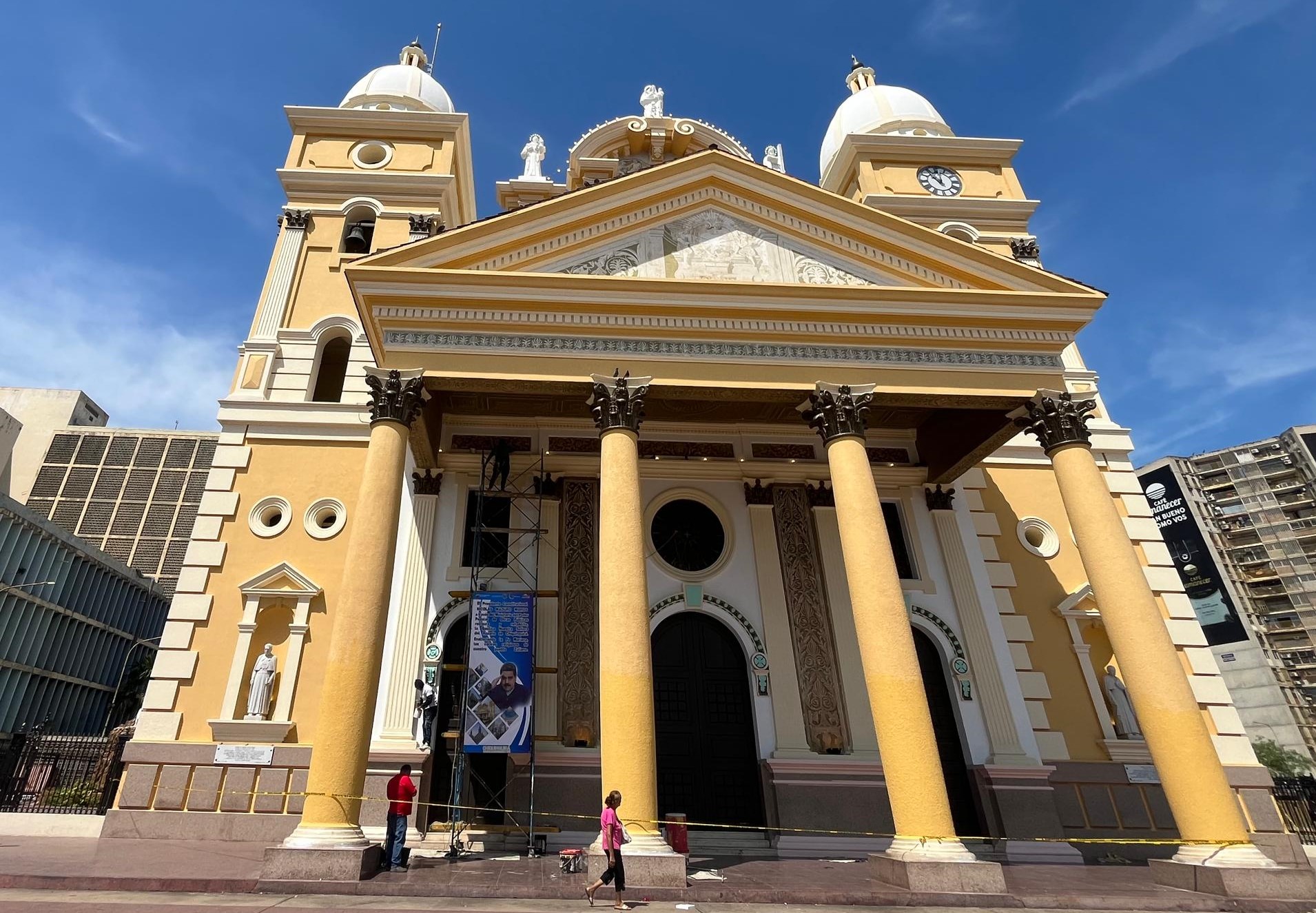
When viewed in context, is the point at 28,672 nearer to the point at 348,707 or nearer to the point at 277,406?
the point at 277,406

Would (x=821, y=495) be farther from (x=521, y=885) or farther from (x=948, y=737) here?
(x=521, y=885)

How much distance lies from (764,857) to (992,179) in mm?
20731

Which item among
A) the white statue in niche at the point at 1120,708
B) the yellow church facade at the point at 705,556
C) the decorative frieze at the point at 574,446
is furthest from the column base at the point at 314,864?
the white statue in niche at the point at 1120,708

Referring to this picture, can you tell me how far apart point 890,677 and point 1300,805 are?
42.7 ft

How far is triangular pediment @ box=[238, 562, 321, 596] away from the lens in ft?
47.3

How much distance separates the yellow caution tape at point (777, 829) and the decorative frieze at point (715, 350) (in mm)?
7354

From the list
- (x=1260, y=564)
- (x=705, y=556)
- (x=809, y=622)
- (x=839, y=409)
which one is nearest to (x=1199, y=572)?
(x=1260, y=564)

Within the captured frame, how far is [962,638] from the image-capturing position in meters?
15.8

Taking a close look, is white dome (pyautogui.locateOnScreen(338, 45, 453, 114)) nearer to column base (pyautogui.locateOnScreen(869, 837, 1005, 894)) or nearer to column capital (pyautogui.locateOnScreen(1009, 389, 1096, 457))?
column capital (pyautogui.locateOnScreen(1009, 389, 1096, 457))

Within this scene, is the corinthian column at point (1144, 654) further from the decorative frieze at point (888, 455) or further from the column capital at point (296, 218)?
the column capital at point (296, 218)

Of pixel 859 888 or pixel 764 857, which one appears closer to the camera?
pixel 859 888

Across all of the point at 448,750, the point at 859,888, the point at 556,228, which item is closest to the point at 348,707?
the point at 448,750

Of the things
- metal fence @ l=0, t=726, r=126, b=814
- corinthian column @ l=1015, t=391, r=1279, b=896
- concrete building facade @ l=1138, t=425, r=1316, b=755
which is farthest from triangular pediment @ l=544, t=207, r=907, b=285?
concrete building facade @ l=1138, t=425, r=1316, b=755

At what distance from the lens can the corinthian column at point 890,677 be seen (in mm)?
9391
